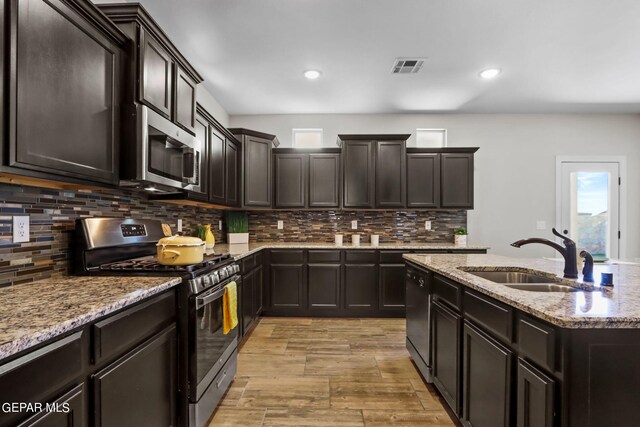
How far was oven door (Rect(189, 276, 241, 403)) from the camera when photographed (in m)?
1.60

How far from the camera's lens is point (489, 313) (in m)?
1.38

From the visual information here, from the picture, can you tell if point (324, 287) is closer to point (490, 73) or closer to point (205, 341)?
point (205, 341)

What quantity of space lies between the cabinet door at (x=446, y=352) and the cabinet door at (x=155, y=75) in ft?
7.06

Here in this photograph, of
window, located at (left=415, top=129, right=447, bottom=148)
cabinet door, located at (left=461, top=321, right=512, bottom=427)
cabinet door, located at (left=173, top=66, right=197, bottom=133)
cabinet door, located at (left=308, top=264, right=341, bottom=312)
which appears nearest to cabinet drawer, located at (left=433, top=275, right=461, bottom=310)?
cabinet door, located at (left=461, top=321, right=512, bottom=427)

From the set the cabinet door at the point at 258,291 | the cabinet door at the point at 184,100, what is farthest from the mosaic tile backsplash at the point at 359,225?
the cabinet door at the point at 184,100

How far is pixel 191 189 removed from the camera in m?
2.30

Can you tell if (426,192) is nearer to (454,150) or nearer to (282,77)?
(454,150)

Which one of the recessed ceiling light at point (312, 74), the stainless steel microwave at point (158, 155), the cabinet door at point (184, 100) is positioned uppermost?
the recessed ceiling light at point (312, 74)

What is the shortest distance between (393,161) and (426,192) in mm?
616

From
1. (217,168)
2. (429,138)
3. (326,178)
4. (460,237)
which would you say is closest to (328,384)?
(217,168)

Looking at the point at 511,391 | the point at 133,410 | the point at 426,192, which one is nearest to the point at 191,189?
the point at 133,410

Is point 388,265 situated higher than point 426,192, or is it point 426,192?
point 426,192

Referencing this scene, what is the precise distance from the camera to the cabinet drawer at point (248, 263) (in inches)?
117

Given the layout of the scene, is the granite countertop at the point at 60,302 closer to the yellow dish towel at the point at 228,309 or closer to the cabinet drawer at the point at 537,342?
the yellow dish towel at the point at 228,309
